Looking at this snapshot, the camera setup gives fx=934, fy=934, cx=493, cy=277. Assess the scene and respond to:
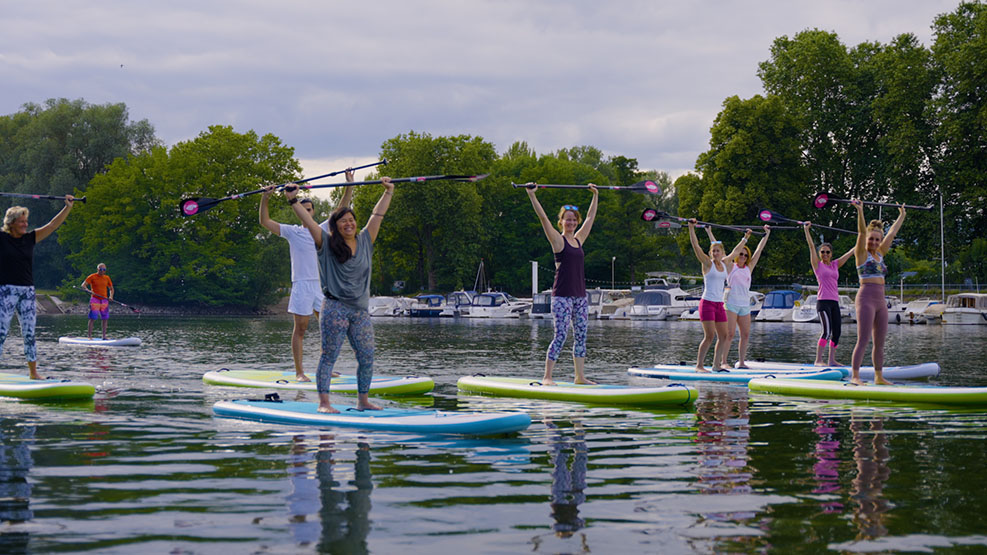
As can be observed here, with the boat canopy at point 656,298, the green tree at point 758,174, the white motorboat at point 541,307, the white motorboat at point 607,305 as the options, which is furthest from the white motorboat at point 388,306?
the green tree at point 758,174

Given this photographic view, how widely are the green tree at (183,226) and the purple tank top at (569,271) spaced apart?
206ft

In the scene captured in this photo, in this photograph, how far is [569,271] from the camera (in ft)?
39.5

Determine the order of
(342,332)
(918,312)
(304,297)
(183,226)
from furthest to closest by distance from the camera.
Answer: (183,226)
(918,312)
(304,297)
(342,332)

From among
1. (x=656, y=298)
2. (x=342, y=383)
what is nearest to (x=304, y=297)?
(x=342, y=383)

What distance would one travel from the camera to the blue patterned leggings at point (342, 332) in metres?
9.34

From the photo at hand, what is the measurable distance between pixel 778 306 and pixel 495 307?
19.6 meters

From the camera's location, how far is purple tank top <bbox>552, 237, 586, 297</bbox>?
12.0m

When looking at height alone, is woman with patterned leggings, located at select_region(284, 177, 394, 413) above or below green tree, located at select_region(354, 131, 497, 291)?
below

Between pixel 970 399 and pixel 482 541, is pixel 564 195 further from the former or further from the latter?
pixel 482 541

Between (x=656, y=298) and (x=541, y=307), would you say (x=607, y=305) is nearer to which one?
(x=656, y=298)

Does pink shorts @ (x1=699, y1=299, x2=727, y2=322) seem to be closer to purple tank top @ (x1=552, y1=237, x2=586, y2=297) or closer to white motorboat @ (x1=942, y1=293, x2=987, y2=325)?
purple tank top @ (x1=552, y1=237, x2=586, y2=297)

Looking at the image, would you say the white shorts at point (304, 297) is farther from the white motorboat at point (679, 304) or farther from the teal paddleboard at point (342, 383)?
the white motorboat at point (679, 304)

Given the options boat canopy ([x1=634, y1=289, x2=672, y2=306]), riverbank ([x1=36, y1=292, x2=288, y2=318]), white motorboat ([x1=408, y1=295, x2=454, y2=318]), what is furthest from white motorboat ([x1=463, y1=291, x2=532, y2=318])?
riverbank ([x1=36, y1=292, x2=288, y2=318])

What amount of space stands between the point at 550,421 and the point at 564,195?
241 feet
